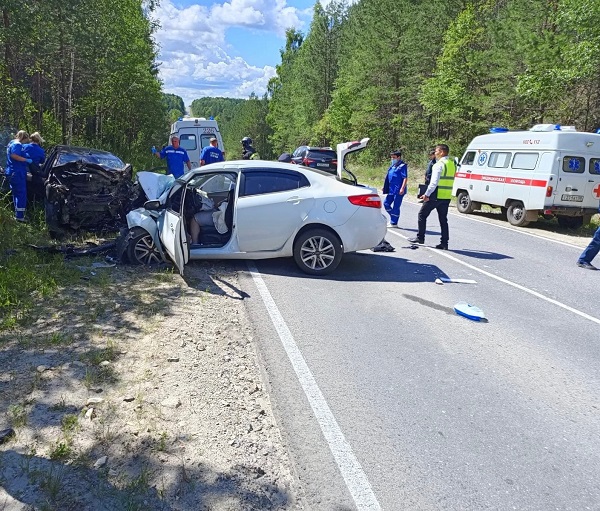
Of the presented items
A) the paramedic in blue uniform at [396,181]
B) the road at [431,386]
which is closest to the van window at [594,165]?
the paramedic in blue uniform at [396,181]

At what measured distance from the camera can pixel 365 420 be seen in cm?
354

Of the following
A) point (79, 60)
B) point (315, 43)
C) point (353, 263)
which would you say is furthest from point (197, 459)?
point (315, 43)

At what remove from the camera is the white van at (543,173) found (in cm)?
1225

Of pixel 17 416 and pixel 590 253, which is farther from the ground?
pixel 590 253

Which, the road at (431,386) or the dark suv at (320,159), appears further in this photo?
the dark suv at (320,159)

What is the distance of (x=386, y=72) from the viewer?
1356 inches

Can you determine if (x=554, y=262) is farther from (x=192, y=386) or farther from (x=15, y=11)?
(x=15, y=11)

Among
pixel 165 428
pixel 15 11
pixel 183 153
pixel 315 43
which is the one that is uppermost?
pixel 315 43

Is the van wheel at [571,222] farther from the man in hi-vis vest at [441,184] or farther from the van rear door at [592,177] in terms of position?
the man in hi-vis vest at [441,184]

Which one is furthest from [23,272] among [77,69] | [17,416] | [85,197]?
[77,69]

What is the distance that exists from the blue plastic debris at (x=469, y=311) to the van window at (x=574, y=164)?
8198 millimetres

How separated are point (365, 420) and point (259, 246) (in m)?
4.01

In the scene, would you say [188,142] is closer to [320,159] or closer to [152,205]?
[320,159]

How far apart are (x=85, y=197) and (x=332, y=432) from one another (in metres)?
6.85
